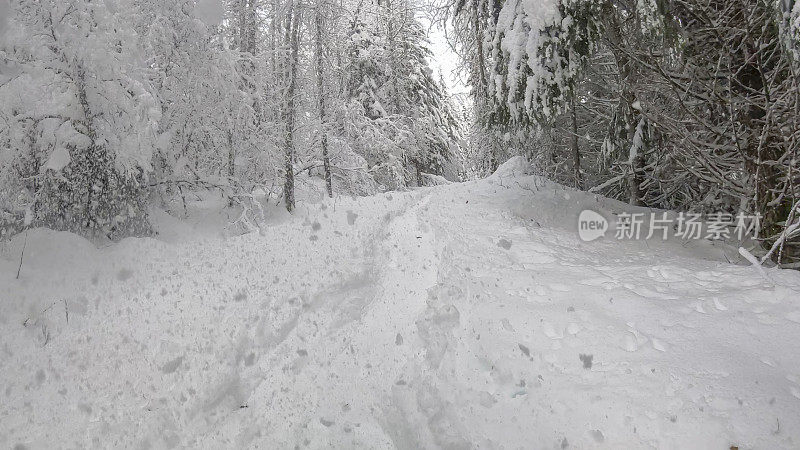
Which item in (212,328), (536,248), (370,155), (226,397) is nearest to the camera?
(226,397)

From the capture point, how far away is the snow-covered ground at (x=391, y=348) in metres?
3.26

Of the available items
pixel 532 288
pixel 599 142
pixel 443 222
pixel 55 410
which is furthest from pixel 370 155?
pixel 55 410

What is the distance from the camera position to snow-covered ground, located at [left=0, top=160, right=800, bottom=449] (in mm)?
3260

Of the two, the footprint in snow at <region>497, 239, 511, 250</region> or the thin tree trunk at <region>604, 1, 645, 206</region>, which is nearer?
the footprint in snow at <region>497, 239, 511, 250</region>

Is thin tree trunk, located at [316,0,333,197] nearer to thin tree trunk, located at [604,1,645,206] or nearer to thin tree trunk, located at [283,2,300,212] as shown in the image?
thin tree trunk, located at [283,2,300,212]

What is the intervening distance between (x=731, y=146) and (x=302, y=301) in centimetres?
520

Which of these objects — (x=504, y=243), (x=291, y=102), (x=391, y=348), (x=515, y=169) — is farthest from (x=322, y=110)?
(x=391, y=348)

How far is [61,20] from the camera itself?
712 cm

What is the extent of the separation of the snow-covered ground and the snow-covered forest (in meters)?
0.02

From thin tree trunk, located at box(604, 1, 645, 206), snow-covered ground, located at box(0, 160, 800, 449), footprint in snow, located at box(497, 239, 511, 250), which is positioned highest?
thin tree trunk, located at box(604, 1, 645, 206)

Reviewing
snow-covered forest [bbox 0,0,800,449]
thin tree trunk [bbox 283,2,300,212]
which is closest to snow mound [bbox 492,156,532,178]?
snow-covered forest [bbox 0,0,800,449]

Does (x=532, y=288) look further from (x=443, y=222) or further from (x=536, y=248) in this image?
(x=443, y=222)

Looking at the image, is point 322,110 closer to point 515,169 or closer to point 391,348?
point 515,169

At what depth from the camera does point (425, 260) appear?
5926 mm
